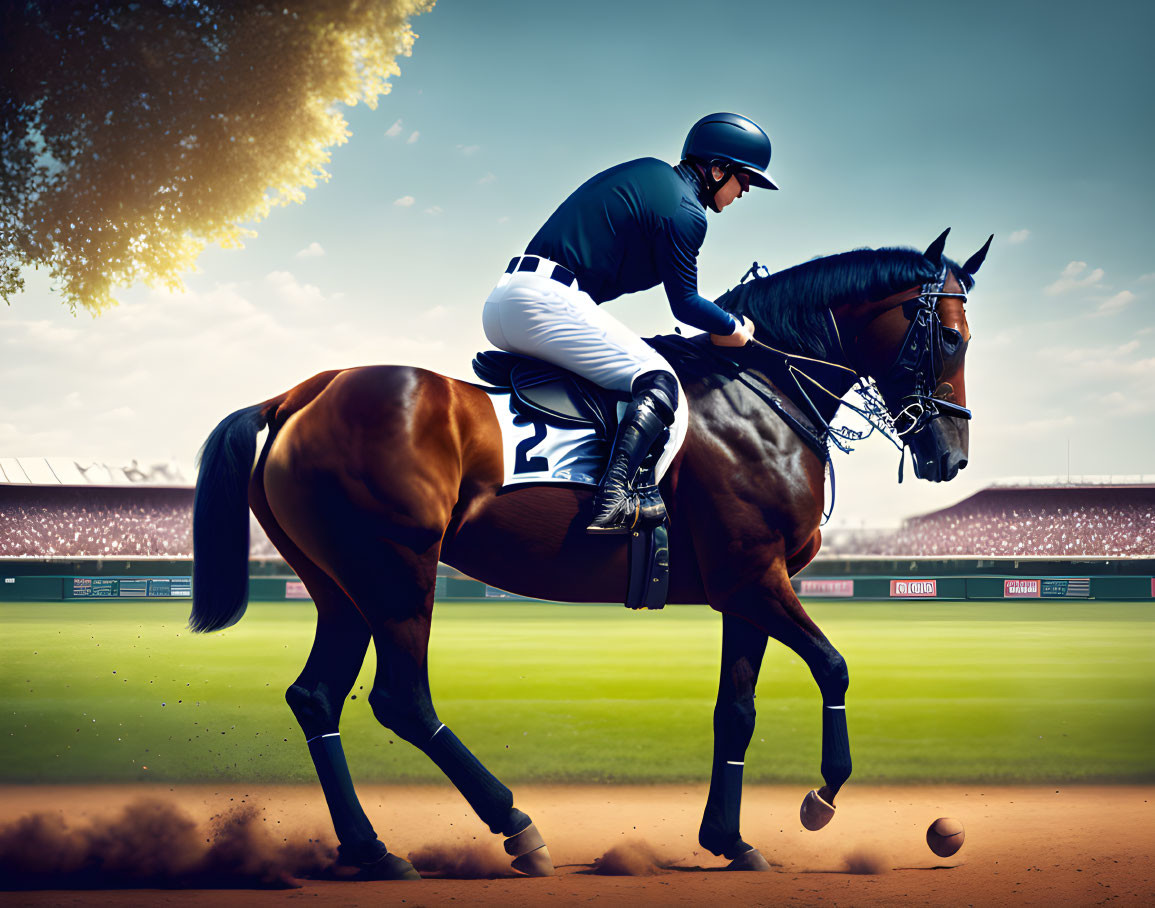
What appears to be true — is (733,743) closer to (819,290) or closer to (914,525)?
(819,290)

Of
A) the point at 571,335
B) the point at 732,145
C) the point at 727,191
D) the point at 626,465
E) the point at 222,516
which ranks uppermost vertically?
the point at 732,145

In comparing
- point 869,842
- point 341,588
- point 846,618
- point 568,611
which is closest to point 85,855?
point 341,588

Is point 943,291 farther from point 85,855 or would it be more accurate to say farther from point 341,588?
point 85,855

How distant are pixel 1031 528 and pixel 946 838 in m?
32.9

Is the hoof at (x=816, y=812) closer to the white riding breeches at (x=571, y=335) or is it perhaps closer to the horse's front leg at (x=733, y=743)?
the horse's front leg at (x=733, y=743)

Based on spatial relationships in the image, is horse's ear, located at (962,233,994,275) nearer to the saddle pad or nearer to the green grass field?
the saddle pad

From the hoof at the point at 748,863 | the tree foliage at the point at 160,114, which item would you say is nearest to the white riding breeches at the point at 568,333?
the hoof at the point at 748,863

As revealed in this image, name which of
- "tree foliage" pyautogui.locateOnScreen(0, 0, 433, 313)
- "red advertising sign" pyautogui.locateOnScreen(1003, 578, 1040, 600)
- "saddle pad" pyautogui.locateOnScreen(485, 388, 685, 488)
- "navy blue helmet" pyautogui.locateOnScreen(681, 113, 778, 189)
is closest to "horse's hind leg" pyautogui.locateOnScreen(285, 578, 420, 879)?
"saddle pad" pyautogui.locateOnScreen(485, 388, 685, 488)

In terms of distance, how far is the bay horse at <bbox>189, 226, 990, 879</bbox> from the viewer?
3.67m

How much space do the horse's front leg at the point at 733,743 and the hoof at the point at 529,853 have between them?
728 mm

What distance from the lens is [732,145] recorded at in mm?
4172

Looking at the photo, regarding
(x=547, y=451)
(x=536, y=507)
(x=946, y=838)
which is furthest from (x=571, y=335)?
(x=946, y=838)

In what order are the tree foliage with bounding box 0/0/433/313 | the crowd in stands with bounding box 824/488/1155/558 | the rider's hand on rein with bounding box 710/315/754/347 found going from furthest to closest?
the crowd in stands with bounding box 824/488/1155/558
the tree foliage with bounding box 0/0/433/313
the rider's hand on rein with bounding box 710/315/754/347

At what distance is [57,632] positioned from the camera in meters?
16.6
